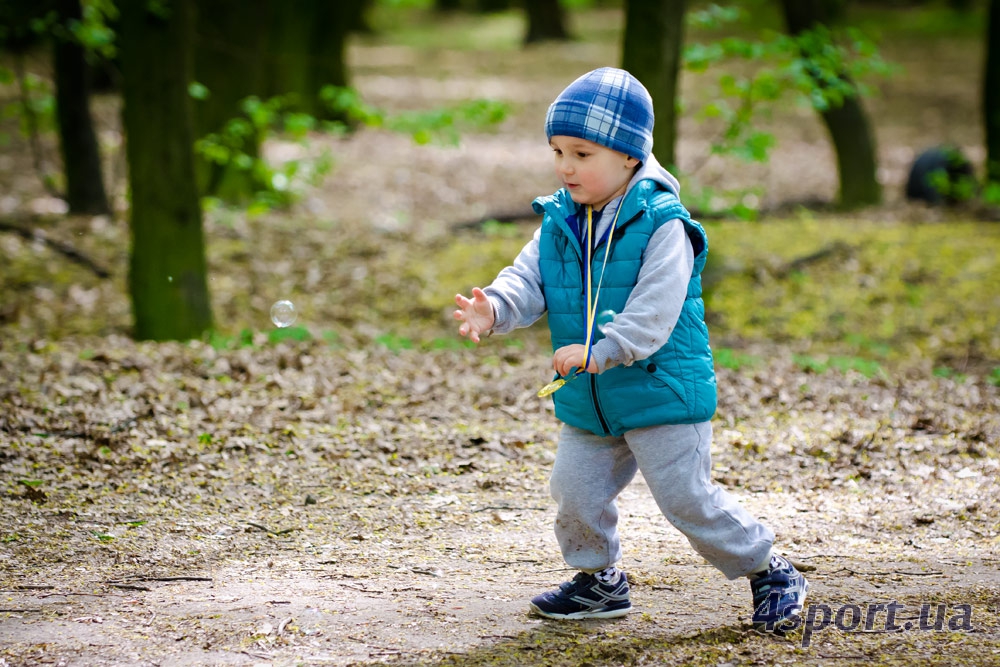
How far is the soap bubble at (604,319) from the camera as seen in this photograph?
10.4 feet

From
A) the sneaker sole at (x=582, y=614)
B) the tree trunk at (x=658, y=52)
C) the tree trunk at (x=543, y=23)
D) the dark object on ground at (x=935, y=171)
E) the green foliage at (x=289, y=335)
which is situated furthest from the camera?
the tree trunk at (x=543, y=23)

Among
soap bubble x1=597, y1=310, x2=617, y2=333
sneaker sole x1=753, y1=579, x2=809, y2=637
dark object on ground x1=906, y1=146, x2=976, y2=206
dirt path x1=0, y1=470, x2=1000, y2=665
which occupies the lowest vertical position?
dirt path x1=0, y1=470, x2=1000, y2=665

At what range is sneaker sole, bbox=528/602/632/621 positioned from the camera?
3.69 meters

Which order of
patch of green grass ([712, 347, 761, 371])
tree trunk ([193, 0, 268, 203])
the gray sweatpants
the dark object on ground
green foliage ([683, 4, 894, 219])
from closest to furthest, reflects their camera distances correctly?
the gray sweatpants, patch of green grass ([712, 347, 761, 371]), green foliage ([683, 4, 894, 219]), tree trunk ([193, 0, 268, 203]), the dark object on ground

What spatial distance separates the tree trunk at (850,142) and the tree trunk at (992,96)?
1475 millimetres

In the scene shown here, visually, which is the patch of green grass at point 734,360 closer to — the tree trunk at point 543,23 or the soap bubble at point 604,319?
the soap bubble at point 604,319

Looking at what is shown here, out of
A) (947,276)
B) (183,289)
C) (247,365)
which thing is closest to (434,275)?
(183,289)

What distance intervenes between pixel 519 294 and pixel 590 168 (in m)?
0.47

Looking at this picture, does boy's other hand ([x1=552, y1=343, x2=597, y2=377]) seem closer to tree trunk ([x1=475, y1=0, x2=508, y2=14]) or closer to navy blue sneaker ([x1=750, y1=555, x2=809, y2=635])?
navy blue sneaker ([x1=750, y1=555, x2=809, y2=635])

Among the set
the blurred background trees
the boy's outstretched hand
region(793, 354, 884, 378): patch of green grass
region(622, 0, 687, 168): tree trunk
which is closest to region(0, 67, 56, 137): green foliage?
the blurred background trees

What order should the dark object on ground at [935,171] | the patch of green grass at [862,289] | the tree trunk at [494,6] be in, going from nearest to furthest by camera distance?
the patch of green grass at [862,289] < the dark object on ground at [935,171] < the tree trunk at [494,6]

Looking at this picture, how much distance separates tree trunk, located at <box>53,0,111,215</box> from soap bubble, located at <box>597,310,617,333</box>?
31.9 ft

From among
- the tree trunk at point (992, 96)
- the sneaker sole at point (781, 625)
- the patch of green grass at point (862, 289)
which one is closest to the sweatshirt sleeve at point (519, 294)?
the sneaker sole at point (781, 625)

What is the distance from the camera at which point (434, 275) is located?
10.7 metres
